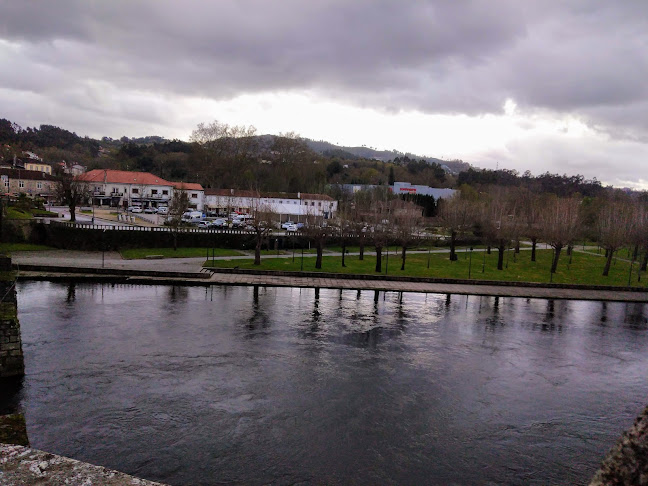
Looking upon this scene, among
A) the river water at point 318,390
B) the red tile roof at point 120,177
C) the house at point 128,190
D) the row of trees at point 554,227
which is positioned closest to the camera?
the river water at point 318,390

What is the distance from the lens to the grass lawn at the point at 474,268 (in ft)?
116

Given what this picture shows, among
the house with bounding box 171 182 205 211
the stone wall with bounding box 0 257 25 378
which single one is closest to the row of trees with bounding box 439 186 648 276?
the stone wall with bounding box 0 257 25 378

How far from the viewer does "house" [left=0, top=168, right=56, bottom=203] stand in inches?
3135

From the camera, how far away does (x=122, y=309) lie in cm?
2252

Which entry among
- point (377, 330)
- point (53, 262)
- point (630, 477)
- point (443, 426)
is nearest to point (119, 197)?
point (53, 262)

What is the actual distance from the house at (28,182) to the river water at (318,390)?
6629 cm

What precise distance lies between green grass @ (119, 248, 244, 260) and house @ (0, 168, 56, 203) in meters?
48.5

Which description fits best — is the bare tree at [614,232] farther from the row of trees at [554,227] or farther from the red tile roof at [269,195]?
the red tile roof at [269,195]

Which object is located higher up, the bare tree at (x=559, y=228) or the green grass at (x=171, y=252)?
the bare tree at (x=559, y=228)

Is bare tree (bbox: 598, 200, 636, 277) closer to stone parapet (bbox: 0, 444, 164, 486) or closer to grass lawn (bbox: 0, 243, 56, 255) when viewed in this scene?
stone parapet (bbox: 0, 444, 164, 486)

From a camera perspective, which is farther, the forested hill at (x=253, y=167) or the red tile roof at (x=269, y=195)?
the forested hill at (x=253, y=167)

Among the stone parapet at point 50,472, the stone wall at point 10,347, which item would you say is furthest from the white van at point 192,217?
the stone parapet at point 50,472

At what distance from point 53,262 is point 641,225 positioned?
48757 mm

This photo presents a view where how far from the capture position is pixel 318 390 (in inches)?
573
